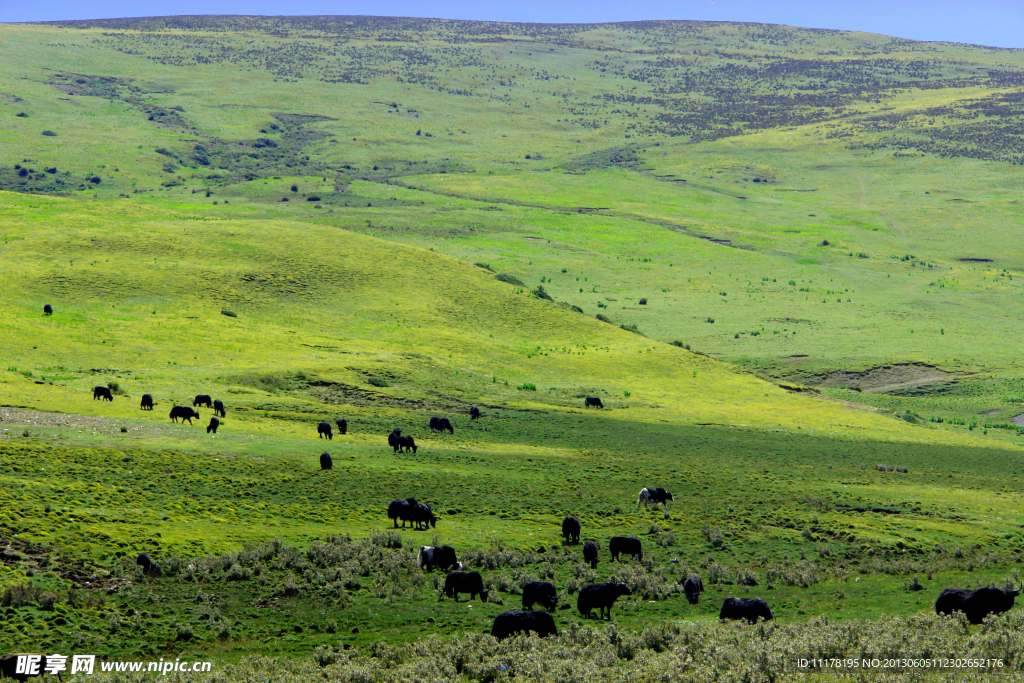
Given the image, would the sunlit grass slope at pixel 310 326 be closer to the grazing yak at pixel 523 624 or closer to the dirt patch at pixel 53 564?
the dirt patch at pixel 53 564

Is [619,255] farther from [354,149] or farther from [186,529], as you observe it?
[186,529]

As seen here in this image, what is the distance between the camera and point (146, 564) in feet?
61.5

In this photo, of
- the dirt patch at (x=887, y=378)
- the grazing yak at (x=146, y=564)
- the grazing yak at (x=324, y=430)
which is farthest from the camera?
the dirt patch at (x=887, y=378)

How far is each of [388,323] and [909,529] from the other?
156 ft

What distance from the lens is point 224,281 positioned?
71.1 metres

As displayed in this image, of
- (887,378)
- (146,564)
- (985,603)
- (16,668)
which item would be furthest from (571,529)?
(887,378)

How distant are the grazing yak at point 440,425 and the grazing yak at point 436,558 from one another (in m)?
21.8

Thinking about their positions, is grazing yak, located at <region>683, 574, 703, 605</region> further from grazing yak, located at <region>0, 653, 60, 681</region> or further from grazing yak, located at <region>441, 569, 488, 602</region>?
grazing yak, located at <region>0, 653, 60, 681</region>

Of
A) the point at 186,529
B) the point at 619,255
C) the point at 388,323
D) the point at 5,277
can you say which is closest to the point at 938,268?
the point at 619,255

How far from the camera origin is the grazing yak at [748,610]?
18219 mm

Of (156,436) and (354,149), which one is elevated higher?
(354,149)

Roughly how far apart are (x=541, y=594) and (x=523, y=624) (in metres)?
2.18

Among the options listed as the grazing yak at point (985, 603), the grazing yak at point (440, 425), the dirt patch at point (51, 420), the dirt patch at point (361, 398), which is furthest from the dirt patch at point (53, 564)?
the dirt patch at point (361, 398)

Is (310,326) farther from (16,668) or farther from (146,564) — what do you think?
(16,668)
